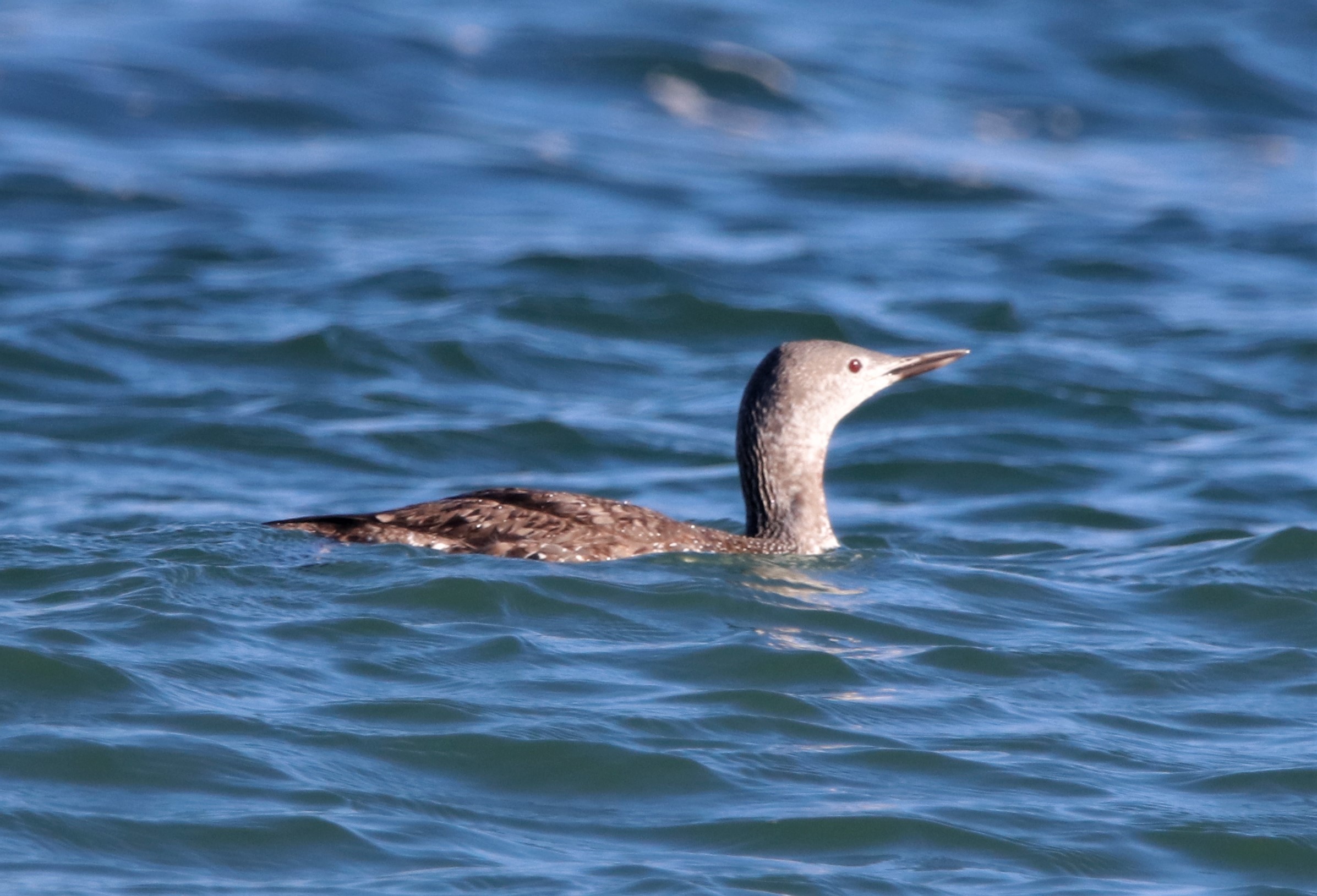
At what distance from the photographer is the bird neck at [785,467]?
25.8ft

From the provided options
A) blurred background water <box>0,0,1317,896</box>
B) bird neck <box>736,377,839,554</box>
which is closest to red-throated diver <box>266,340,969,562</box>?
bird neck <box>736,377,839,554</box>

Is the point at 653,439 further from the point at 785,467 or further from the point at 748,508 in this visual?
the point at 785,467

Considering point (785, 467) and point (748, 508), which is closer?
point (785, 467)

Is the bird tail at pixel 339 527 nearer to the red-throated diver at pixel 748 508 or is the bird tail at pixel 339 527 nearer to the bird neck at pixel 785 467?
the red-throated diver at pixel 748 508

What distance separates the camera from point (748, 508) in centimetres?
811

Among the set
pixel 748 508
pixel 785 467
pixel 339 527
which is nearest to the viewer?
pixel 339 527

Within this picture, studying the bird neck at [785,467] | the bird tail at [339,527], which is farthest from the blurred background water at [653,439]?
the bird neck at [785,467]

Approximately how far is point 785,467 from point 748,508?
0.30 meters

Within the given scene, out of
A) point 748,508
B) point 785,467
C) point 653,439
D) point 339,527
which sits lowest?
point 339,527

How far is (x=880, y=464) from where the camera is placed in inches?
422

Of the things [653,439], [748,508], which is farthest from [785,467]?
[653,439]

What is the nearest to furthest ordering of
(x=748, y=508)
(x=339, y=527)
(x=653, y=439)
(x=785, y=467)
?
(x=339, y=527) < (x=785, y=467) < (x=748, y=508) < (x=653, y=439)

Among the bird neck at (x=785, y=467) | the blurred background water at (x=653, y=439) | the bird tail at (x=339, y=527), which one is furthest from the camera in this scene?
the bird neck at (x=785, y=467)

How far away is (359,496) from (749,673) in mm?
3603
